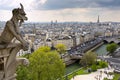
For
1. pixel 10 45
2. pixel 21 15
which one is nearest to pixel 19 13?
pixel 21 15

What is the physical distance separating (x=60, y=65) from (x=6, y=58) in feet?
62.2

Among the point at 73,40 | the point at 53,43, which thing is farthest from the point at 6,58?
the point at 73,40

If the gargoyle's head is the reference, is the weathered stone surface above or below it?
below

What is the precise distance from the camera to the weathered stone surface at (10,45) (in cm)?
481

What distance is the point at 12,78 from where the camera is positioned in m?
4.95

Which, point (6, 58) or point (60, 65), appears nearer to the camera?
point (6, 58)

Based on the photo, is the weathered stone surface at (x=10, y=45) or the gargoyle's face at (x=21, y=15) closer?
the weathered stone surface at (x=10, y=45)

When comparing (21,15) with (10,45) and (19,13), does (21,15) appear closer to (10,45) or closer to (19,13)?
(19,13)

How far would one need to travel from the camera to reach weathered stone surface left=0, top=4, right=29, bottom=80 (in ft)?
15.8

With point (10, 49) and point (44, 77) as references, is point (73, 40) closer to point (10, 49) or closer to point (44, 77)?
point (44, 77)

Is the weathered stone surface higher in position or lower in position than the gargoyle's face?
lower

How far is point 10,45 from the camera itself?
484 cm

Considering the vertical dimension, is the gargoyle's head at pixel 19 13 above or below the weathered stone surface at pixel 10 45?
above

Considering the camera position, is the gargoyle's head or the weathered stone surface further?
the gargoyle's head
